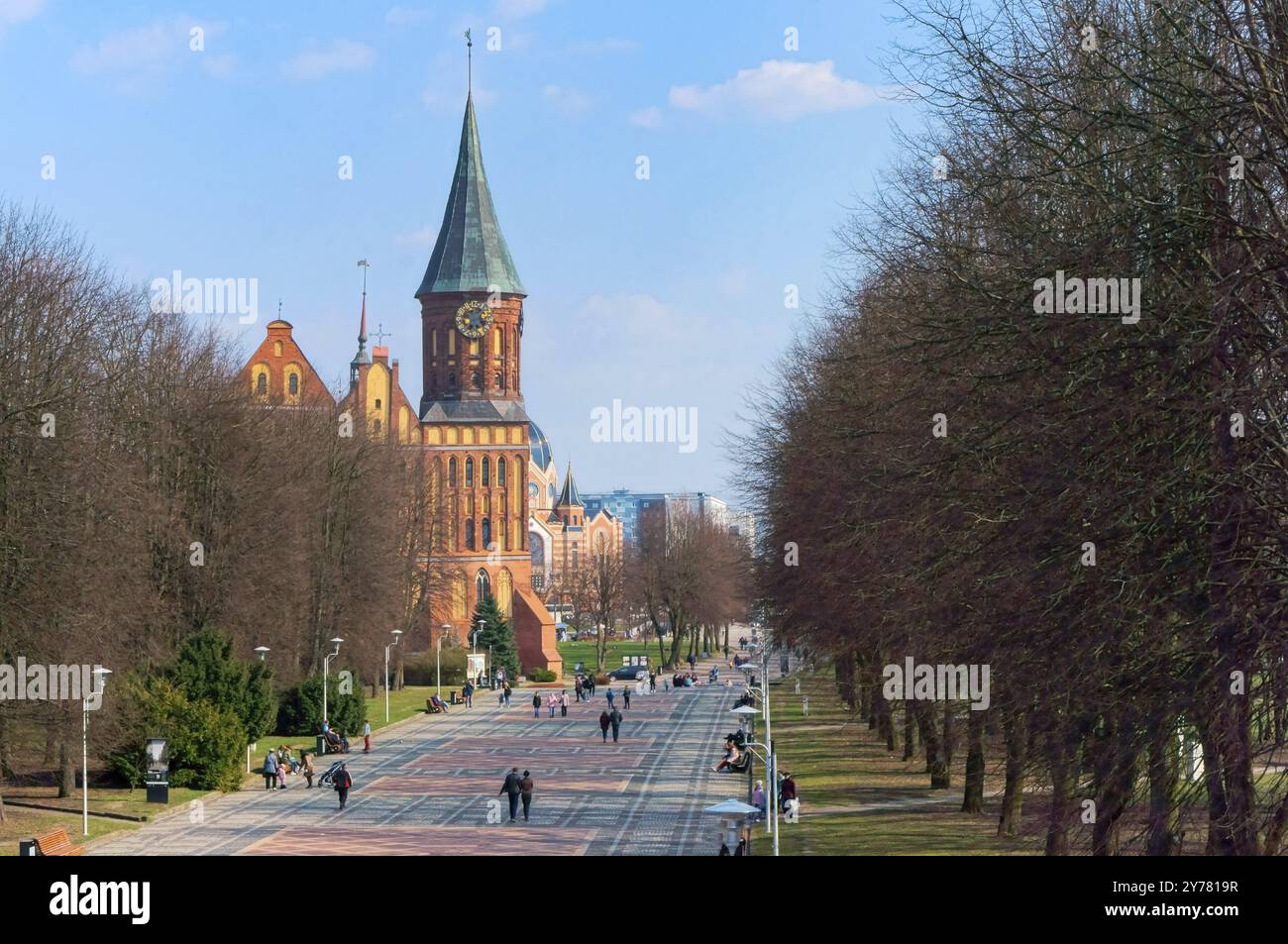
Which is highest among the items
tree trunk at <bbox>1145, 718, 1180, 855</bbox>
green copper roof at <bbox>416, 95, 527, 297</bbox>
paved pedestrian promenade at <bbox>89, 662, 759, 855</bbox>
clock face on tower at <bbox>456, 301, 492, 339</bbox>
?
green copper roof at <bbox>416, 95, 527, 297</bbox>

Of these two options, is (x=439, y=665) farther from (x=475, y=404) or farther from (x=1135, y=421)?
(x=1135, y=421)

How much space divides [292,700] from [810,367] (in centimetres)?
2257

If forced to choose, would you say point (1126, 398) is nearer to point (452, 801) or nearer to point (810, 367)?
point (452, 801)

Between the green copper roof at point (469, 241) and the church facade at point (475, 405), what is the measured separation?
67mm

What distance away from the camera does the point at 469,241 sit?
115375 mm

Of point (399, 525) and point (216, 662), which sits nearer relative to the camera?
point (216, 662)

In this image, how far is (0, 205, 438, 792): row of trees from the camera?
34.8 metres

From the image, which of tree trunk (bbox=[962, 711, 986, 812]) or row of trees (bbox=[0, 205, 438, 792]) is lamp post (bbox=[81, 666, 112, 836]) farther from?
tree trunk (bbox=[962, 711, 986, 812])

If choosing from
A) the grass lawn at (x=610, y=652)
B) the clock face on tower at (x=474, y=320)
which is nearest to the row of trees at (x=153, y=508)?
the clock face on tower at (x=474, y=320)

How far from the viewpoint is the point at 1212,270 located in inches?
599

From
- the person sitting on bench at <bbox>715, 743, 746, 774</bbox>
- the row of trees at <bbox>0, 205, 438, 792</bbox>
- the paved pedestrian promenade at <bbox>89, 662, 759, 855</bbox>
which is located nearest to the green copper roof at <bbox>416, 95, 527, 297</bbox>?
the row of trees at <bbox>0, 205, 438, 792</bbox>

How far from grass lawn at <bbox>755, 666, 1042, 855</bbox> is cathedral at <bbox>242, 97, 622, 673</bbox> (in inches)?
1955

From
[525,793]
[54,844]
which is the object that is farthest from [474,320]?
[54,844]
